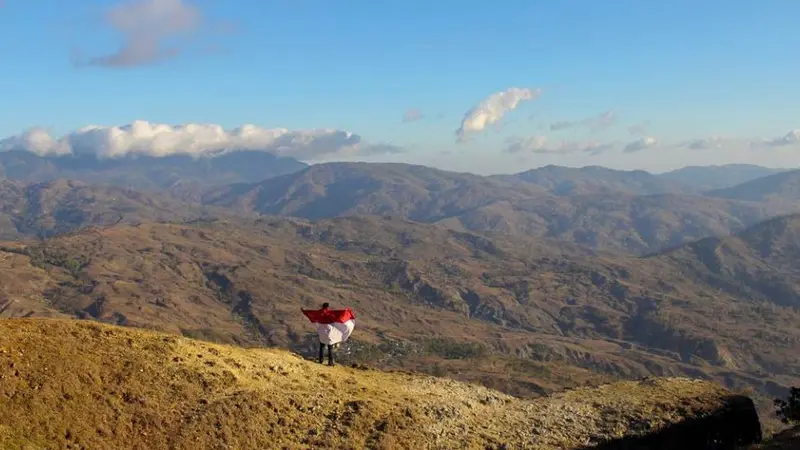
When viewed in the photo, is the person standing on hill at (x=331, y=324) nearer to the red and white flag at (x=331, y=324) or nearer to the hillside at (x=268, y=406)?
the red and white flag at (x=331, y=324)

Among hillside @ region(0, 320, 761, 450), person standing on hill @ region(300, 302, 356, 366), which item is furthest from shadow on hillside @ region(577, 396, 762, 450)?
person standing on hill @ region(300, 302, 356, 366)

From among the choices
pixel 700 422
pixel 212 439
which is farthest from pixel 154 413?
pixel 700 422

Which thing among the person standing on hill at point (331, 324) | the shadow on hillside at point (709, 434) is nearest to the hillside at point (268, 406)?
the shadow on hillside at point (709, 434)

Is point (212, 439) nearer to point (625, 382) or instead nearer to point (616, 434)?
point (616, 434)

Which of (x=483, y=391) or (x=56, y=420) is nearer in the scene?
(x=56, y=420)

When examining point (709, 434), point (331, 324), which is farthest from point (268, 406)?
point (709, 434)

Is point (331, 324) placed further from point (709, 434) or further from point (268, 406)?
point (709, 434)

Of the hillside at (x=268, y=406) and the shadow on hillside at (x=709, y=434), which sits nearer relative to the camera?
the hillside at (x=268, y=406)
